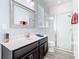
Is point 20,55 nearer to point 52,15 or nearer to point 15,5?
point 15,5

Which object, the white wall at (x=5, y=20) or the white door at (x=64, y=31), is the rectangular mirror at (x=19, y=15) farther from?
the white door at (x=64, y=31)

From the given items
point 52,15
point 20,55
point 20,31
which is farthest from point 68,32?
point 20,55

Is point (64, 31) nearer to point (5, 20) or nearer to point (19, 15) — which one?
point (19, 15)

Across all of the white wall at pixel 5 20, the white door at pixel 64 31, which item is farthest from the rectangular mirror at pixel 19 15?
the white door at pixel 64 31

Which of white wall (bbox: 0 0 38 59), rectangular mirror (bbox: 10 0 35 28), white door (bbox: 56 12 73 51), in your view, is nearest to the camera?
white wall (bbox: 0 0 38 59)

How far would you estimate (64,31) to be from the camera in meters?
5.02

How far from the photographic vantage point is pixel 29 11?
3268mm

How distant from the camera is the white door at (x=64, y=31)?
473cm

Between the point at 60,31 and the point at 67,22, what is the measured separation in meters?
0.68

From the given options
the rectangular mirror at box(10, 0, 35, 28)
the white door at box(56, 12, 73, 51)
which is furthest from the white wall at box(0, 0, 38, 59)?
the white door at box(56, 12, 73, 51)

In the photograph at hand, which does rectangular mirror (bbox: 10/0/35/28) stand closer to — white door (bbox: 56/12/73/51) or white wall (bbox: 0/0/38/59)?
white wall (bbox: 0/0/38/59)

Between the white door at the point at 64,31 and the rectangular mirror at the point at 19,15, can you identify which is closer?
the rectangular mirror at the point at 19,15

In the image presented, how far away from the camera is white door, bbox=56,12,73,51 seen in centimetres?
473

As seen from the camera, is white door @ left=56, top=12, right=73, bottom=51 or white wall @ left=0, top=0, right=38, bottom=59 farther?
white door @ left=56, top=12, right=73, bottom=51
